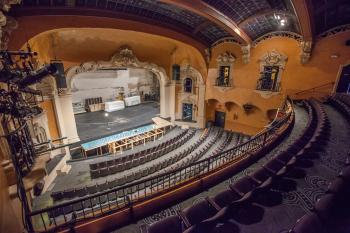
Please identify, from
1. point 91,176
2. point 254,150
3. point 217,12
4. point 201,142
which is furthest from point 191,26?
point 91,176

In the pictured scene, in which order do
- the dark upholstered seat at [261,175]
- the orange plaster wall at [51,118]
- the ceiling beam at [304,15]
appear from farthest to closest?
the orange plaster wall at [51,118]
the ceiling beam at [304,15]
the dark upholstered seat at [261,175]

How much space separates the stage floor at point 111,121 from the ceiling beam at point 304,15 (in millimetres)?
12096

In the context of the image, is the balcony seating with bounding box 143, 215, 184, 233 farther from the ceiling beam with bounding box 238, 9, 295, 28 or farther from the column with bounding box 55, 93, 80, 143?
the ceiling beam with bounding box 238, 9, 295, 28

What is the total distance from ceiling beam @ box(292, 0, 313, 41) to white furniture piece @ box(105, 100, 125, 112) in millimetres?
17106

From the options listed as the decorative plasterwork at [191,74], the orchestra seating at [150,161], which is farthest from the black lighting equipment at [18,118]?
the decorative plasterwork at [191,74]

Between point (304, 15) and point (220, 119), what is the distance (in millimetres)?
9918

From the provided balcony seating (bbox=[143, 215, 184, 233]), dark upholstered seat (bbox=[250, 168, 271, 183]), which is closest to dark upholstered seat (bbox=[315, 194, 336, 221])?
dark upholstered seat (bbox=[250, 168, 271, 183])

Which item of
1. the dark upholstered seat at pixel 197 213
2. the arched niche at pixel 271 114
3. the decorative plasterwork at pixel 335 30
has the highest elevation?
the decorative plasterwork at pixel 335 30

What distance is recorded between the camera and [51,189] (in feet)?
25.8

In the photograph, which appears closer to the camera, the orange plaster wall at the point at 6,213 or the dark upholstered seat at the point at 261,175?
the orange plaster wall at the point at 6,213

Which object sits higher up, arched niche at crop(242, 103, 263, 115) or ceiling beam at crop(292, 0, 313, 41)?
ceiling beam at crop(292, 0, 313, 41)

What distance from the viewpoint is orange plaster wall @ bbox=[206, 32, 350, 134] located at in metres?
9.34

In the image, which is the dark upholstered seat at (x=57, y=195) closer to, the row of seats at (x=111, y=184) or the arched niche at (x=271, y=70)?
the row of seats at (x=111, y=184)

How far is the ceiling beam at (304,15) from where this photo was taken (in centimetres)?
578
